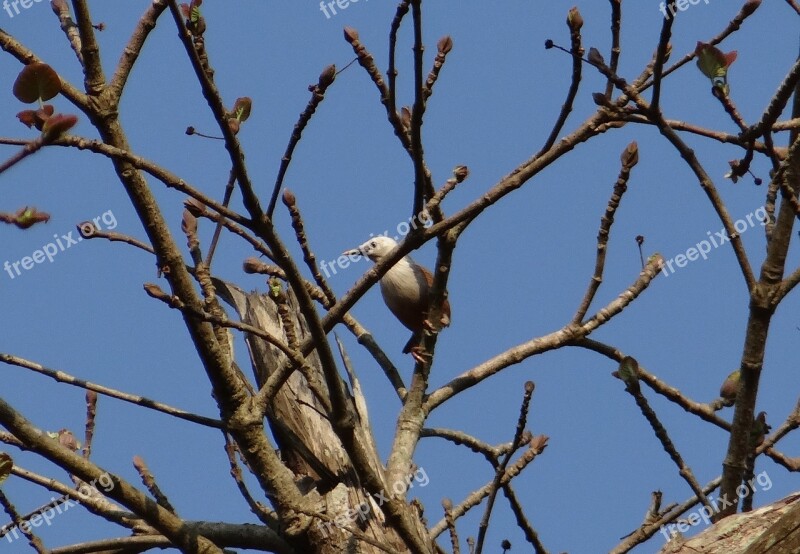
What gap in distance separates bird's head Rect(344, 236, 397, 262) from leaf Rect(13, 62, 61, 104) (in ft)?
19.8

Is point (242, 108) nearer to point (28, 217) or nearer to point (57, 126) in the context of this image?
point (28, 217)

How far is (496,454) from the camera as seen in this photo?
4781 millimetres

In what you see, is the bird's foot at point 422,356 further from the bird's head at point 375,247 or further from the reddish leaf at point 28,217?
the bird's head at point 375,247

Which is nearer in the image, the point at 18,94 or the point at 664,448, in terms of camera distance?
the point at 18,94

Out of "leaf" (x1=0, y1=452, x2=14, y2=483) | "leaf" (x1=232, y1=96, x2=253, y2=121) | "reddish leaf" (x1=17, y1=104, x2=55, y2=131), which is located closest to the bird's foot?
"leaf" (x1=232, y1=96, x2=253, y2=121)

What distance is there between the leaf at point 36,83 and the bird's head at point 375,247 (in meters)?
6.02

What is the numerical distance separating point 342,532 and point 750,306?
70.2 inches

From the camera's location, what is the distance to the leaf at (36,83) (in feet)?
8.05

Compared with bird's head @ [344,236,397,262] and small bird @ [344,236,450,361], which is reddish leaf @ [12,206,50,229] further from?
bird's head @ [344,236,397,262]

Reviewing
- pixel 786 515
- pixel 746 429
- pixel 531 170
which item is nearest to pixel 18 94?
pixel 531 170

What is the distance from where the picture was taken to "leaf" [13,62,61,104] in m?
2.45

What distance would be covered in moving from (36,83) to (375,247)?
6601 millimetres

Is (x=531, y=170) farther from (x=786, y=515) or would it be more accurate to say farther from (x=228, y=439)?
(x=228, y=439)

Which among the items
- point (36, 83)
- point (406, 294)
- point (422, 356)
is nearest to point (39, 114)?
point (36, 83)
